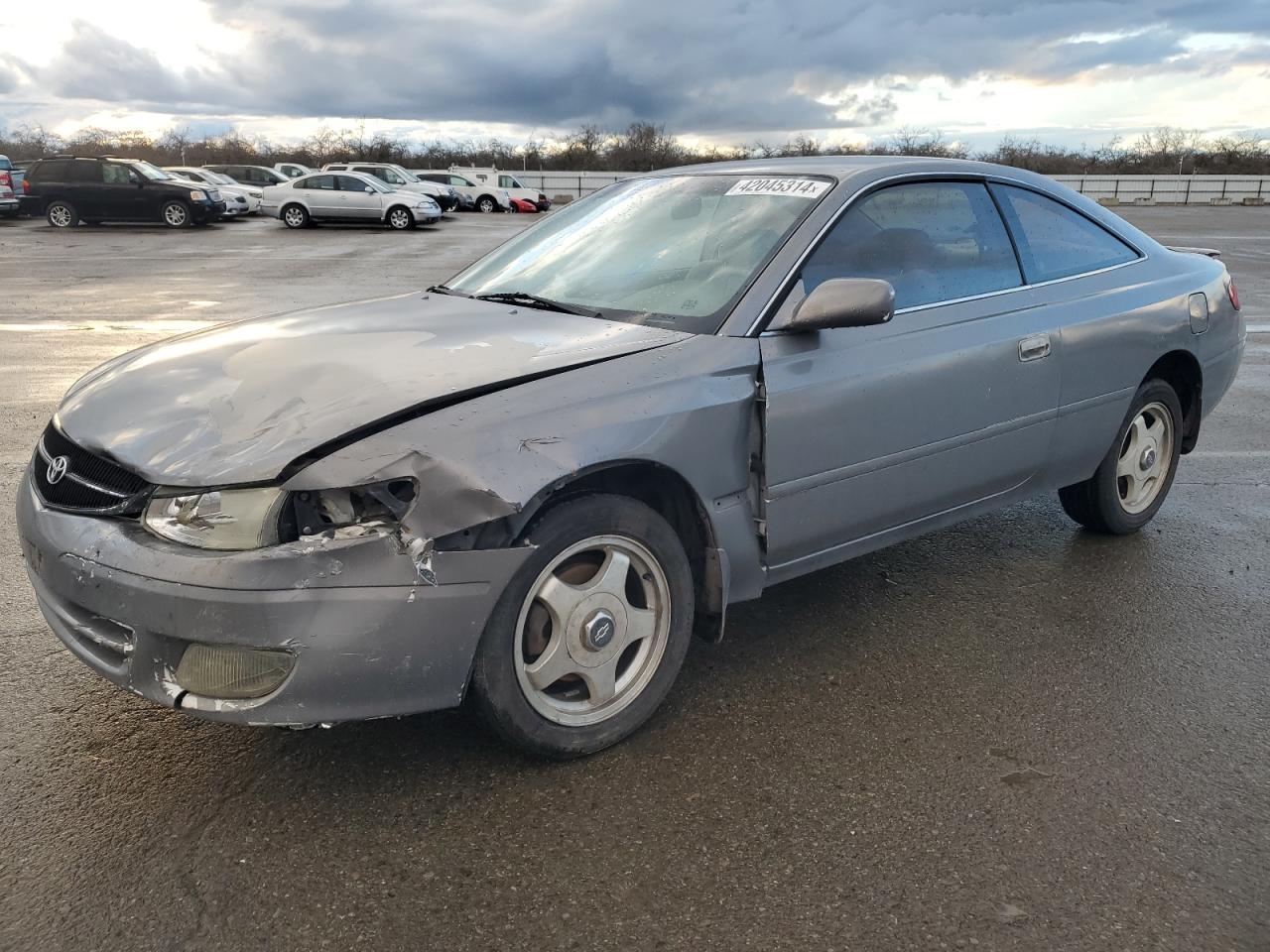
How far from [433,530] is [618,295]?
1275 millimetres

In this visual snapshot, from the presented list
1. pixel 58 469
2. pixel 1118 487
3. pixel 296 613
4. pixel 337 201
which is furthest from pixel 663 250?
pixel 337 201

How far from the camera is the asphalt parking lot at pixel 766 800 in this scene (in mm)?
2205

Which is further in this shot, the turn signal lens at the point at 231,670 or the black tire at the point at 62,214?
the black tire at the point at 62,214

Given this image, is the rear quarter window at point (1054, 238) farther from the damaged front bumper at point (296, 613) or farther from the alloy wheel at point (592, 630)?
the damaged front bumper at point (296, 613)

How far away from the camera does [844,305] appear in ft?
9.78

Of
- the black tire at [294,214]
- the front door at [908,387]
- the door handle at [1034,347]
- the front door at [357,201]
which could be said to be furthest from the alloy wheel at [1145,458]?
the black tire at [294,214]

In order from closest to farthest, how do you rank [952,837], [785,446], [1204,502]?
[952,837]
[785,446]
[1204,502]

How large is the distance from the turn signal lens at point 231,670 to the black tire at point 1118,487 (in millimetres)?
3416

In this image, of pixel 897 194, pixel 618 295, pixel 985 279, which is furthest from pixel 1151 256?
pixel 618 295

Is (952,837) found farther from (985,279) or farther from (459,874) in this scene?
(985,279)

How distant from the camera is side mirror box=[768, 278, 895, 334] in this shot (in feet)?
9.79

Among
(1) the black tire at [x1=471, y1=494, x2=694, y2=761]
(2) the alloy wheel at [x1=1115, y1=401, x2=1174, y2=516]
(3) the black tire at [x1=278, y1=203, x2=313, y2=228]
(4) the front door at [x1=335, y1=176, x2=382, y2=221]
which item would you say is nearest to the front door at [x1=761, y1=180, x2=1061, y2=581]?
(1) the black tire at [x1=471, y1=494, x2=694, y2=761]

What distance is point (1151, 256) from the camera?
4.50 metres

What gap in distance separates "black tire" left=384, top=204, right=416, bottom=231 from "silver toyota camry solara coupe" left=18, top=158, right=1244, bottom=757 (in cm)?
2374
